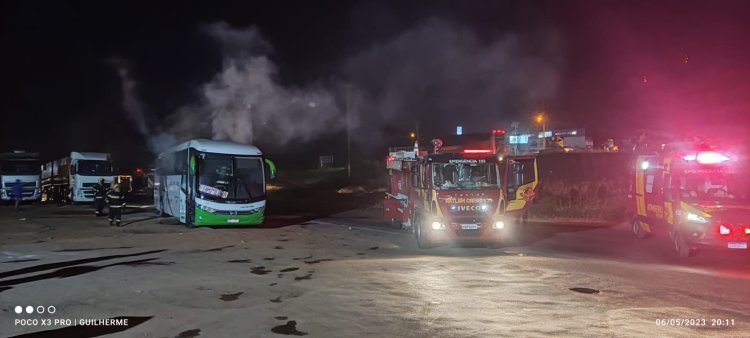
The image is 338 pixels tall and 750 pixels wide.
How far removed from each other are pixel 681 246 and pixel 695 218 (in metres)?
0.81

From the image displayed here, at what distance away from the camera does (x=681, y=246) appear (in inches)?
489

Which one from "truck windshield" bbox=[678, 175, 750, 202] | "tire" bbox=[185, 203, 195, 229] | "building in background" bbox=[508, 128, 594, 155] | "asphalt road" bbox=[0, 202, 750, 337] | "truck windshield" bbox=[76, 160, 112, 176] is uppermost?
"building in background" bbox=[508, 128, 594, 155]

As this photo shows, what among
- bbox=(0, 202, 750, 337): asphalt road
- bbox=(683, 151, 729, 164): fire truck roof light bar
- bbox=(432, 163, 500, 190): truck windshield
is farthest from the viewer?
bbox=(432, 163, 500, 190): truck windshield

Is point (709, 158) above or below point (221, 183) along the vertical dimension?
above

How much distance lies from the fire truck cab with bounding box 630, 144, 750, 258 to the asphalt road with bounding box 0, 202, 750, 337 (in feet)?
1.91

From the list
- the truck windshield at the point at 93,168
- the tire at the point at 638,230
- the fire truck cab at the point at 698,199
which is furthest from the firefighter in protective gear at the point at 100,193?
the fire truck cab at the point at 698,199

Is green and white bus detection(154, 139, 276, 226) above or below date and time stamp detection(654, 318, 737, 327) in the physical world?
above

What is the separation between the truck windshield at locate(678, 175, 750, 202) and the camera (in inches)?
491

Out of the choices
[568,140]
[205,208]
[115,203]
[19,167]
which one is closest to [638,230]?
[205,208]

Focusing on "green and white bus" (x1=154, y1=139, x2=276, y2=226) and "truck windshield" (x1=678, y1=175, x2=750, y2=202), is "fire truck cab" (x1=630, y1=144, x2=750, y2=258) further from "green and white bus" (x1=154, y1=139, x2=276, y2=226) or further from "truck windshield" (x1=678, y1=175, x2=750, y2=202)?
"green and white bus" (x1=154, y1=139, x2=276, y2=226)

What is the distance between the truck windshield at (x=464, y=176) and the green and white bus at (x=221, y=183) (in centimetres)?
777

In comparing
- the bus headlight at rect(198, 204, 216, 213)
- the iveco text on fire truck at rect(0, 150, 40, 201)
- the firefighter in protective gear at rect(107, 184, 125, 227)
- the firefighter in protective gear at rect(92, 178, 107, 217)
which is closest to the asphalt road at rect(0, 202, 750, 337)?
the bus headlight at rect(198, 204, 216, 213)

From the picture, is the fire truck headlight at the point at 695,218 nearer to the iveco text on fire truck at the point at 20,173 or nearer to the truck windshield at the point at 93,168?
the truck windshield at the point at 93,168

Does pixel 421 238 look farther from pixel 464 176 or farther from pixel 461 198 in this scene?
pixel 464 176
